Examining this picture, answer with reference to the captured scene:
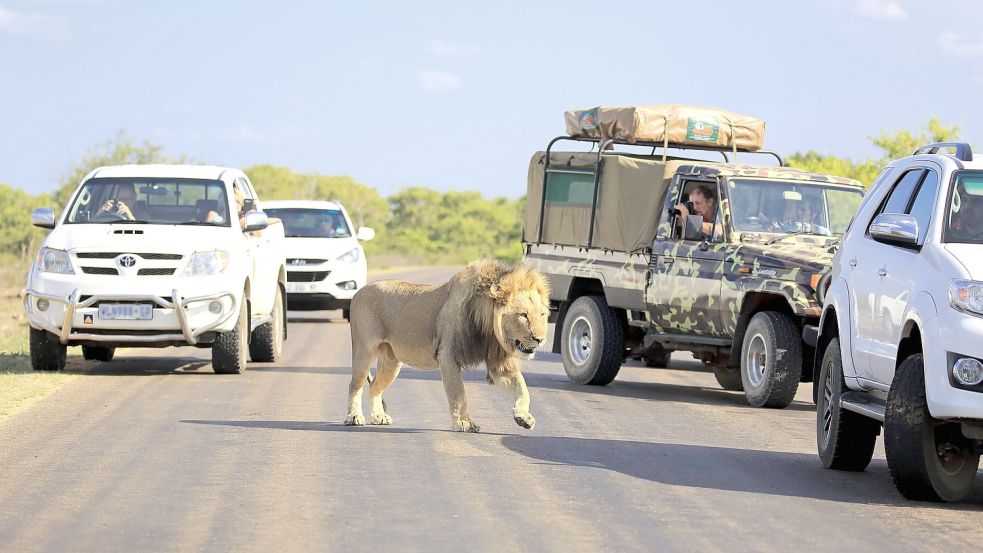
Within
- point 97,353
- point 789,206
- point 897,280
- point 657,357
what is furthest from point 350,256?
point 897,280

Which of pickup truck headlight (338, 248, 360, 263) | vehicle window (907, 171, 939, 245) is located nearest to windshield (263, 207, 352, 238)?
pickup truck headlight (338, 248, 360, 263)

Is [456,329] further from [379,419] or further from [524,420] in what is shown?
[379,419]

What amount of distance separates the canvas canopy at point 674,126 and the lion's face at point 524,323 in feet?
19.9

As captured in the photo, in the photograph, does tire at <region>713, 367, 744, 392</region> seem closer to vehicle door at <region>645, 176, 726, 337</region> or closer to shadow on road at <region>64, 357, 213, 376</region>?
vehicle door at <region>645, 176, 726, 337</region>

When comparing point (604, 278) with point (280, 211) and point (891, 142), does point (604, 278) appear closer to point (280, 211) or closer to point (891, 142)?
point (280, 211)

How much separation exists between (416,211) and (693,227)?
99.9 meters

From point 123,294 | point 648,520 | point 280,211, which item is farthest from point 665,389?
point 280,211

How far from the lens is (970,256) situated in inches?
343

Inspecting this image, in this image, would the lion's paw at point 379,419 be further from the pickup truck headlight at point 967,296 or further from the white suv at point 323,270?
the white suv at point 323,270

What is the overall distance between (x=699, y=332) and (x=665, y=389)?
123 centimetres

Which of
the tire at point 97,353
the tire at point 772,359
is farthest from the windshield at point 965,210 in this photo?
the tire at point 97,353

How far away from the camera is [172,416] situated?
42.0 ft

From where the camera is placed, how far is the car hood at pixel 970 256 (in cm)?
845

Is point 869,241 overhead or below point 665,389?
overhead
